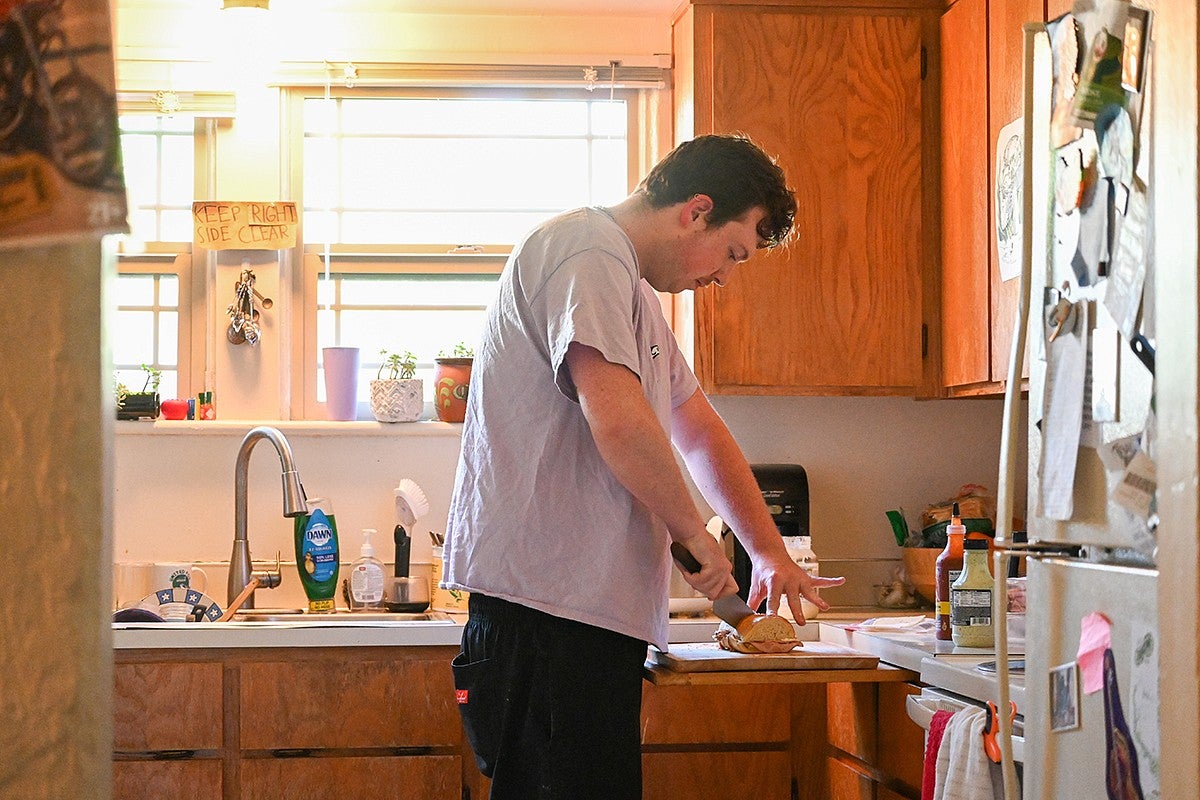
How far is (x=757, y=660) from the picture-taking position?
2.05 m

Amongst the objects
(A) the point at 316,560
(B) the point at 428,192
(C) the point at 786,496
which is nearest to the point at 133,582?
(A) the point at 316,560

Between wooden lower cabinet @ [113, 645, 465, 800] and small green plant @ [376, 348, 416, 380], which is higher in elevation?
small green plant @ [376, 348, 416, 380]

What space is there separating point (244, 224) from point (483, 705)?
1760 mm

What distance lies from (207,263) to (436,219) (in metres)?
0.59

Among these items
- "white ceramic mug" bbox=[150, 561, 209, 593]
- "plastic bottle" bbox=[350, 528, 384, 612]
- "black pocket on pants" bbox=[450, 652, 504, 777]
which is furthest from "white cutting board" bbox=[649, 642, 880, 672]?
"white ceramic mug" bbox=[150, 561, 209, 593]

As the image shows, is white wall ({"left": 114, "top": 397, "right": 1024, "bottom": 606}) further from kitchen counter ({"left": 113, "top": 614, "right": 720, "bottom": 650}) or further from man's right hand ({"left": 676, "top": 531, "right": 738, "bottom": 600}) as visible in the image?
man's right hand ({"left": 676, "top": 531, "right": 738, "bottom": 600})

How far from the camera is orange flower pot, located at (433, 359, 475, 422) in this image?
321 centimetres

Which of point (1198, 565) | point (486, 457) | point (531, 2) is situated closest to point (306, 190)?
point (531, 2)

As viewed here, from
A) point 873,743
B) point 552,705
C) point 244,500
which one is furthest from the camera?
point 244,500

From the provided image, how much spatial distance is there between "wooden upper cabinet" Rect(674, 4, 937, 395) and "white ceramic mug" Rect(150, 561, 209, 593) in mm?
1296

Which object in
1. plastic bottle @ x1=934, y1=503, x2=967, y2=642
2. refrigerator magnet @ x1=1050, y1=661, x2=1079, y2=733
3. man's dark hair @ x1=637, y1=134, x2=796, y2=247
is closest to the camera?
refrigerator magnet @ x1=1050, y1=661, x2=1079, y2=733

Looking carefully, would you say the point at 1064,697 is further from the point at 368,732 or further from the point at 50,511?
the point at 368,732

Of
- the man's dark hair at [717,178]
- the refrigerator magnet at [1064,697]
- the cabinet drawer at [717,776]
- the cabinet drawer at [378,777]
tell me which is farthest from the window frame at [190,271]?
the refrigerator magnet at [1064,697]

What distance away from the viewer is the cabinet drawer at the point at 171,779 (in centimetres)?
252
